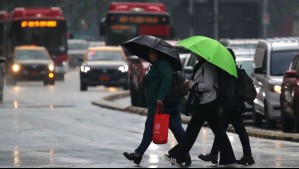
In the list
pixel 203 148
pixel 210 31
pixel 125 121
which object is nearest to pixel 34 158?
pixel 203 148

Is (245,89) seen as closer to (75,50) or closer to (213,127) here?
(213,127)

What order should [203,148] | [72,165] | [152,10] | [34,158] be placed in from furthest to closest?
[152,10]
[203,148]
[34,158]
[72,165]

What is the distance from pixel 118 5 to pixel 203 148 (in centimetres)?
3411

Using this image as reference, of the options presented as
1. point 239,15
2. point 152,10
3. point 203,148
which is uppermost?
point 203,148

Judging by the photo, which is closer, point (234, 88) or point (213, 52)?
point (213, 52)

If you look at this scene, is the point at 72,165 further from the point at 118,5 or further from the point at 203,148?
the point at 118,5

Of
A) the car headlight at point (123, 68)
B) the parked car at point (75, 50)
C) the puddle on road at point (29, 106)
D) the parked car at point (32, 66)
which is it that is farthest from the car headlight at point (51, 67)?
the parked car at point (75, 50)

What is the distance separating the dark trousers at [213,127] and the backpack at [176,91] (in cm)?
34

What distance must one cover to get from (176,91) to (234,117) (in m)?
0.89

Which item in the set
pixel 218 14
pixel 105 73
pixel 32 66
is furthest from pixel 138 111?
pixel 218 14

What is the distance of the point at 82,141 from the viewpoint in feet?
69.4

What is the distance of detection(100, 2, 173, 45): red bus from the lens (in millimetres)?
52250

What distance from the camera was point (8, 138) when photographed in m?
21.8

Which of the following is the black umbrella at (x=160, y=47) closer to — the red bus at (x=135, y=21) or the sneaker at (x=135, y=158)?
the sneaker at (x=135, y=158)
